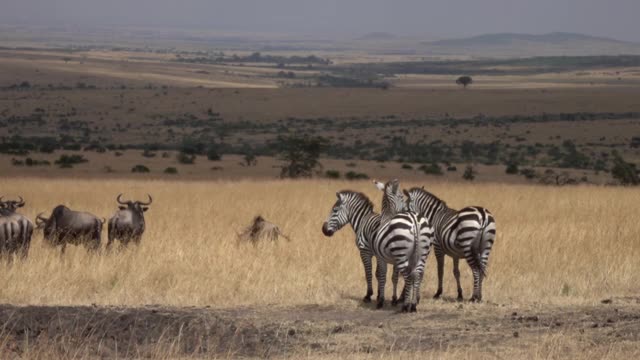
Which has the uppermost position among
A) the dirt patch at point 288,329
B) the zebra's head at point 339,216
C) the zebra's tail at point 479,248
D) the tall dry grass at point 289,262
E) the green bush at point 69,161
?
the zebra's head at point 339,216

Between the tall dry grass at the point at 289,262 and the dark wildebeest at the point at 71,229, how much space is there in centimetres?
15

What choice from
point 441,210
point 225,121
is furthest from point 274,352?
point 225,121

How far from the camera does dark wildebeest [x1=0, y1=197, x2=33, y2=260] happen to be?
1316 cm

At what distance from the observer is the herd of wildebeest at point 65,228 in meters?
13.2

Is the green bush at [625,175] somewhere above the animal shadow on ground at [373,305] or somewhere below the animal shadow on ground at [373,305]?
below

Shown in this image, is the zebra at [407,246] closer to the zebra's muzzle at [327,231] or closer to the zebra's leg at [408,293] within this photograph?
the zebra's leg at [408,293]

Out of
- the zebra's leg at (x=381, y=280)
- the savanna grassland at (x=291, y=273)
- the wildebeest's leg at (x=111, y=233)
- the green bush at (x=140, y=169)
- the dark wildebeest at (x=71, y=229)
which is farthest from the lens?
the green bush at (x=140, y=169)

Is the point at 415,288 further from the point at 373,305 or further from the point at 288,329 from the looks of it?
the point at 288,329

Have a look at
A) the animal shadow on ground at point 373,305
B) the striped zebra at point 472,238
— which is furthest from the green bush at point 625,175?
the animal shadow on ground at point 373,305

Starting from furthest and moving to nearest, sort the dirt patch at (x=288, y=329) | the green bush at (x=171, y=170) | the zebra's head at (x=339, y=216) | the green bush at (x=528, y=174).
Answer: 1. the green bush at (x=171, y=170)
2. the green bush at (x=528, y=174)
3. the zebra's head at (x=339, y=216)
4. the dirt patch at (x=288, y=329)

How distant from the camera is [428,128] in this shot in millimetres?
74312

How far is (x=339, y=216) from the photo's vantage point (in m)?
11.8

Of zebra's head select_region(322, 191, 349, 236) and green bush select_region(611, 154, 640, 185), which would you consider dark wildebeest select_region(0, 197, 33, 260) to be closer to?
zebra's head select_region(322, 191, 349, 236)

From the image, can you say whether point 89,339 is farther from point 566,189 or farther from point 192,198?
point 566,189
